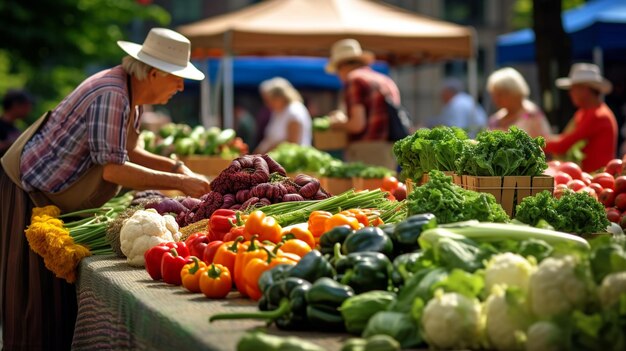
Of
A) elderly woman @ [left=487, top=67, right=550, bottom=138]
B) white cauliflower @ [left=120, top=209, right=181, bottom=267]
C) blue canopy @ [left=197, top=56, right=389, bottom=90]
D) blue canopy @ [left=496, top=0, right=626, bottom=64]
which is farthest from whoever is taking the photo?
blue canopy @ [left=197, top=56, right=389, bottom=90]

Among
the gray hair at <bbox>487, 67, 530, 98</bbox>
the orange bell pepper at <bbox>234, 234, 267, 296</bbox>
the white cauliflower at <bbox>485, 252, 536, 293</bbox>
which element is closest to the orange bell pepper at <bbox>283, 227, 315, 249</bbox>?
the orange bell pepper at <bbox>234, 234, 267, 296</bbox>

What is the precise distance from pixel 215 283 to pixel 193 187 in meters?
2.31

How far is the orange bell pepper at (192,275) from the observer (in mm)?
3834

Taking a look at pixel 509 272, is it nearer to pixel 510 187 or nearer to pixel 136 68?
pixel 510 187

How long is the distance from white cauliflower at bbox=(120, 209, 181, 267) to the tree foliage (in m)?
14.7

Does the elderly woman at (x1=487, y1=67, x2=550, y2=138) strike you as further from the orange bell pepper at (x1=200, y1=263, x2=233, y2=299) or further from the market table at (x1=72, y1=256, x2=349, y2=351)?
the orange bell pepper at (x1=200, y1=263, x2=233, y2=299)

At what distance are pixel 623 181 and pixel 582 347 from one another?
2.88 meters

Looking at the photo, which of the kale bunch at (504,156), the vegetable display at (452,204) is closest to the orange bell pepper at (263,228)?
the vegetable display at (452,204)

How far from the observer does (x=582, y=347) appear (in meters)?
2.51

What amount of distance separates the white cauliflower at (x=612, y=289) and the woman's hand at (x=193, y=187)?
142 inches

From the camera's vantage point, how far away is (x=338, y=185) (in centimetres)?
800

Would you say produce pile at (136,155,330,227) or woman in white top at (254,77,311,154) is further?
woman in white top at (254,77,311,154)

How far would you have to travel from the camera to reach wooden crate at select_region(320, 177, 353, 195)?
7.90 meters

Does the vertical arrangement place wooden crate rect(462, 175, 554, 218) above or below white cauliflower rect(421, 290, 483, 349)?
above
